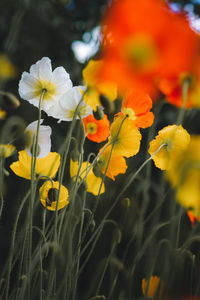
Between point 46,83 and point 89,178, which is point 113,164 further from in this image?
point 46,83

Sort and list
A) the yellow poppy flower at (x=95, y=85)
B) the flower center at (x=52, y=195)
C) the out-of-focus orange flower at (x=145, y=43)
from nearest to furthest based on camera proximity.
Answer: the out-of-focus orange flower at (x=145, y=43)
the yellow poppy flower at (x=95, y=85)
the flower center at (x=52, y=195)

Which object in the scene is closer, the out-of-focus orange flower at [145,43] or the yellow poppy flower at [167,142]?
the out-of-focus orange flower at [145,43]

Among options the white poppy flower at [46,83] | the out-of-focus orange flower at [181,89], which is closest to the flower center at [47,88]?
the white poppy flower at [46,83]

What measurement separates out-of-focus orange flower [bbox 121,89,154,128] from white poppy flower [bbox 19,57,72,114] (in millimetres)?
91

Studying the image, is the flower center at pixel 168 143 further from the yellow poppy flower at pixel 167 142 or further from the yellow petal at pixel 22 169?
the yellow petal at pixel 22 169

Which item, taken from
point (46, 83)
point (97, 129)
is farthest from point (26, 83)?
point (97, 129)

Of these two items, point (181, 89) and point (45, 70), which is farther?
point (45, 70)

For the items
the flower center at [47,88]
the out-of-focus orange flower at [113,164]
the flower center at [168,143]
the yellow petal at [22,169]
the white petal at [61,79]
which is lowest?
the yellow petal at [22,169]

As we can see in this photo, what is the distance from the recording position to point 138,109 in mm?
521

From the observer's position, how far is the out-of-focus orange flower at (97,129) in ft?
1.79

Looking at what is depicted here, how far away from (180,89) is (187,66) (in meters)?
0.09

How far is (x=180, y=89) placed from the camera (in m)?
0.33

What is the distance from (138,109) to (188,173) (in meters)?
0.24

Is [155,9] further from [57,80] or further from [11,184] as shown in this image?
[11,184]
